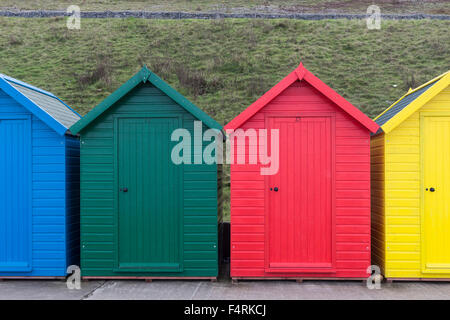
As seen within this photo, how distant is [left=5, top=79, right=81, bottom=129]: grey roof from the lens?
21.0ft

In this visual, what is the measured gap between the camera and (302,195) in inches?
247

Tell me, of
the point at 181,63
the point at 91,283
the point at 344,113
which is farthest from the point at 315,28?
the point at 91,283

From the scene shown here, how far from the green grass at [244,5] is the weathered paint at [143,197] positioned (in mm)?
25897

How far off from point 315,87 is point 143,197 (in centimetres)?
337

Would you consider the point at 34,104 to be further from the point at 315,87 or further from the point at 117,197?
the point at 315,87

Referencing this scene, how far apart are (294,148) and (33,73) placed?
18.8 metres

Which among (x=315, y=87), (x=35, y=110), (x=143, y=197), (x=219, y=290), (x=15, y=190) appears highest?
(x=315, y=87)

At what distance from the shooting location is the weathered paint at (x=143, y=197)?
6.26 meters

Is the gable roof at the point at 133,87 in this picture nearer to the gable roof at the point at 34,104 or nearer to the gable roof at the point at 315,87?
the gable roof at the point at 34,104

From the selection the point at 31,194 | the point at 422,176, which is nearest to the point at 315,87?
the point at 422,176

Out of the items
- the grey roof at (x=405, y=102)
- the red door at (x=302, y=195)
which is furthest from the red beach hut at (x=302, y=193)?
the grey roof at (x=405, y=102)

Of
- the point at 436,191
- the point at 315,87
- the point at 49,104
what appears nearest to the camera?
the point at 315,87

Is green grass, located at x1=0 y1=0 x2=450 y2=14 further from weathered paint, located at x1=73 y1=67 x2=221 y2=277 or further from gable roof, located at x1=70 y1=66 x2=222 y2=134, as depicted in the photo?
weathered paint, located at x1=73 y1=67 x2=221 y2=277

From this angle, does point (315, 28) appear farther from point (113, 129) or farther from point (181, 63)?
point (113, 129)
